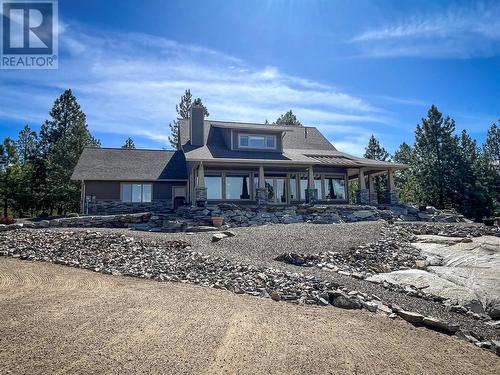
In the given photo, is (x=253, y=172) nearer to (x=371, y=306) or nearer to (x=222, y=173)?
(x=222, y=173)

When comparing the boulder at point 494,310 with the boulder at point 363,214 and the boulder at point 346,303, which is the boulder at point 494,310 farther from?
the boulder at point 363,214

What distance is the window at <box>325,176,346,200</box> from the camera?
21344 mm

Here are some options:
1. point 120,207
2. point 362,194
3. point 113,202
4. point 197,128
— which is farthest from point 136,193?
point 362,194

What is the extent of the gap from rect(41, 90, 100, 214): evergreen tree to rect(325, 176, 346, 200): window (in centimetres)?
2235

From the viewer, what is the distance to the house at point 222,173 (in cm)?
1827

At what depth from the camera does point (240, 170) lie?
1962 cm

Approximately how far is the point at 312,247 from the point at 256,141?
12.0 meters

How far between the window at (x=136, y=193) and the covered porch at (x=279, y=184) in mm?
2613

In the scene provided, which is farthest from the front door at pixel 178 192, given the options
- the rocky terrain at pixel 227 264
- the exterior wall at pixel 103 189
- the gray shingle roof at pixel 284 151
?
the rocky terrain at pixel 227 264

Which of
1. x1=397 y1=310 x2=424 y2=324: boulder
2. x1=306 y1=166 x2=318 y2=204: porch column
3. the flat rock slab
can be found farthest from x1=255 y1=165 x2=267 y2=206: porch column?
x1=397 y1=310 x2=424 y2=324: boulder

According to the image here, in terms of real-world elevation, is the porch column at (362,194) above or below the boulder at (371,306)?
above

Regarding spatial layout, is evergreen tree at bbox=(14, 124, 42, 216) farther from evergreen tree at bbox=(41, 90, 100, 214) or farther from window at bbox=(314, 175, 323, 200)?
window at bbox=(314, 175, 323, 200)

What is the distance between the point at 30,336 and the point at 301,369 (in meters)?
3.35

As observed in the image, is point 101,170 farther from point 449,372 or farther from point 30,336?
point 449,372
